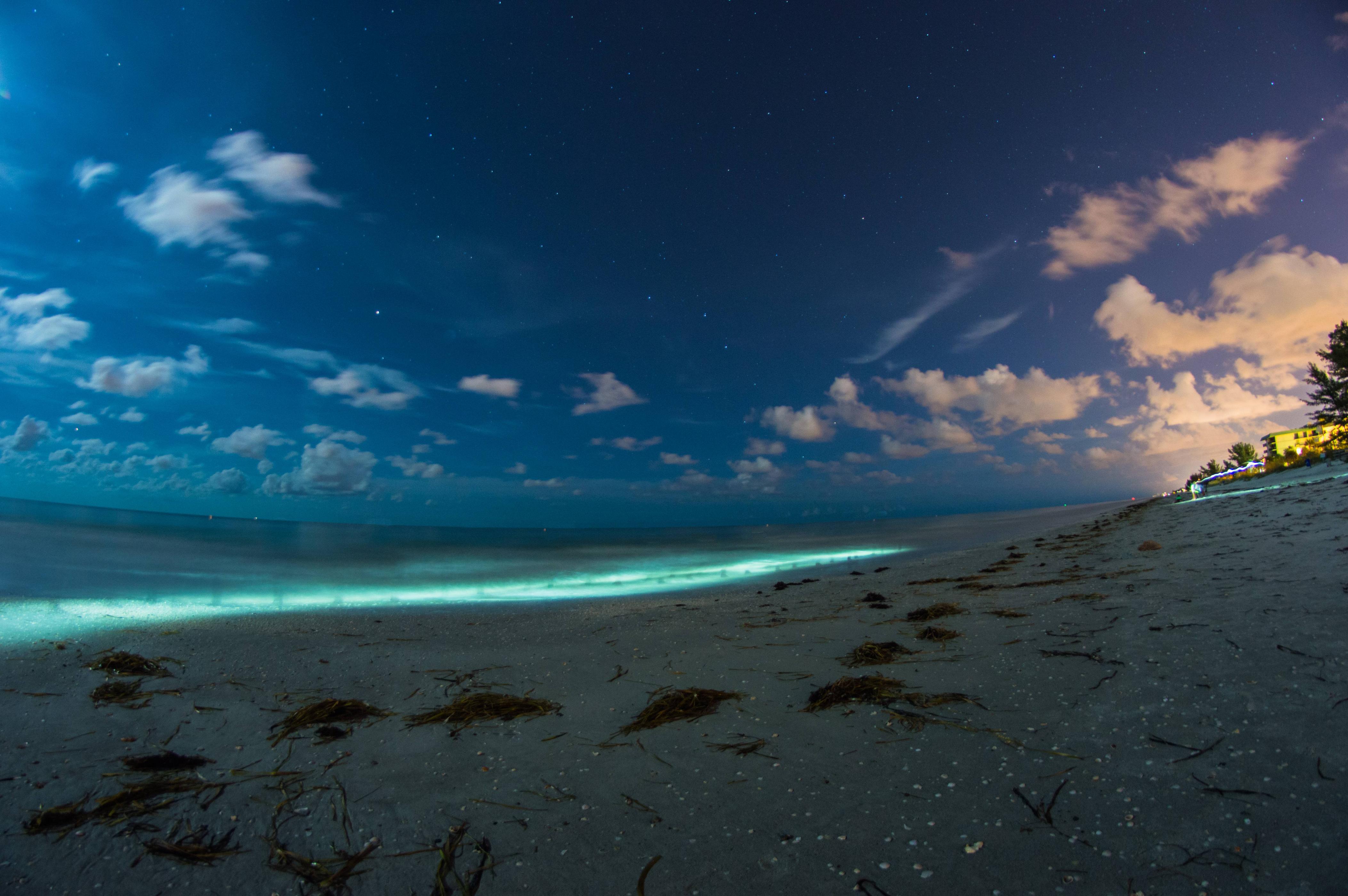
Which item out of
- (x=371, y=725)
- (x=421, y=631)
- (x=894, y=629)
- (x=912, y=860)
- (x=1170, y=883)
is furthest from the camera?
(x=421, y=631)

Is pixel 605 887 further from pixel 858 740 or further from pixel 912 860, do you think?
pixel 858 740

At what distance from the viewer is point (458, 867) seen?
2158 mm

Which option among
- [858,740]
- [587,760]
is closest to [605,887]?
[587,760]

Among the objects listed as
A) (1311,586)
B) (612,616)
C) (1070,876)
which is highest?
(1311,586)

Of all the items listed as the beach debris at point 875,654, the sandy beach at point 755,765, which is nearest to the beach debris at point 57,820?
the sandy beach at point 755,765

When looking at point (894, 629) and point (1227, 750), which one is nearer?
point (1227, 750)

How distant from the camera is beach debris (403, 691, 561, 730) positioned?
3.66 m

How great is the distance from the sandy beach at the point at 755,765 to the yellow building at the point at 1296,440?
6219cm

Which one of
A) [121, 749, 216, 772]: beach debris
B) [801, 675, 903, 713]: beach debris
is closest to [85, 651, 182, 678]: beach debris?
[121, 749, 216, 772]: beach debris

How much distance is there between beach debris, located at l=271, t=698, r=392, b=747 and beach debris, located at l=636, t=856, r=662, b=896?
2.73 metres

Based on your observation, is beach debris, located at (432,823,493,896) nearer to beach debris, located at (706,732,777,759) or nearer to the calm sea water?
beach debris, located at (706,732,777,759)

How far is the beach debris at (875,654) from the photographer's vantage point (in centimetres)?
432

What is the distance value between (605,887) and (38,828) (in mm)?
2771

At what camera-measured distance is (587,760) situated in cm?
300
